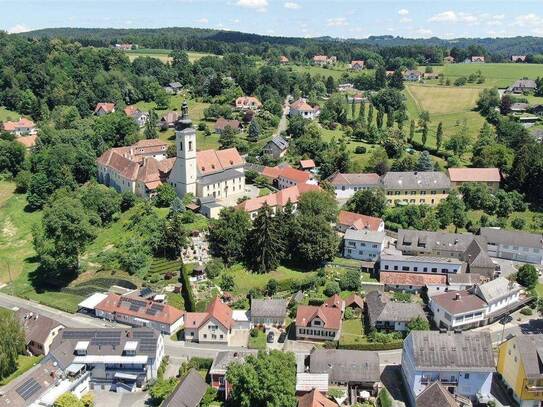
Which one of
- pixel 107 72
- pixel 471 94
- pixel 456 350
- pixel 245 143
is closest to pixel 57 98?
pixel 107 72

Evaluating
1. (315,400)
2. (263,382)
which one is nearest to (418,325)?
(315,400)

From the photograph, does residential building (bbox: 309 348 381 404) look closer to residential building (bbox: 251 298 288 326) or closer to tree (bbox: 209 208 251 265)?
residential building (bbox: 251 298 288 326)

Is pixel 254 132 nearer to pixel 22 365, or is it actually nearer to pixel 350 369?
pixel 22 365

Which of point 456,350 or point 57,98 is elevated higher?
point 57,98

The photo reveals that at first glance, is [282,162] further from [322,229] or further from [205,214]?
[322,229]

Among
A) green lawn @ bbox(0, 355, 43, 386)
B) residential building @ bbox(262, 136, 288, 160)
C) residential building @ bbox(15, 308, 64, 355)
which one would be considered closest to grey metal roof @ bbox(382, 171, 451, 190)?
residential building @ bbox(262, 136, 288, 160)
